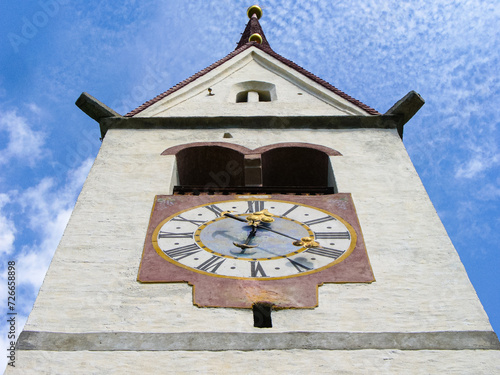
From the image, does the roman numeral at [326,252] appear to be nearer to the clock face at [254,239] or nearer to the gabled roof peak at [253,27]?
the clock face at [254,239]

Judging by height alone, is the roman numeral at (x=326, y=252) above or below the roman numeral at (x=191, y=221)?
below

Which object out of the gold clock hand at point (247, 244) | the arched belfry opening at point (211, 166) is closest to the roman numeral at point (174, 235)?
the gold clock hand at point (247, 244)

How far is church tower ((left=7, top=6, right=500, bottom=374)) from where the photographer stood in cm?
654

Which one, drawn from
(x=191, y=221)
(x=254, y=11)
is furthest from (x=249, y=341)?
(x=254, y=11)

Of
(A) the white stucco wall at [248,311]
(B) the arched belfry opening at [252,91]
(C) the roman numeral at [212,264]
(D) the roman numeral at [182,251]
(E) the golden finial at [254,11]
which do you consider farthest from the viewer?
(E) the golden finial at [254,11]

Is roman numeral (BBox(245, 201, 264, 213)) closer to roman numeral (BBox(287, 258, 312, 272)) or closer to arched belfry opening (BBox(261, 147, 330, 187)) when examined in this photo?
roman numeral (BBox(287, 258, 312, 272))

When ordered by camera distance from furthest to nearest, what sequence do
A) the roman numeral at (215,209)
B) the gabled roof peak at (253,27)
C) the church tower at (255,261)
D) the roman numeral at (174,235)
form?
the gabled roof peak at (253,27)
the roman numeral at (215,209)
the roman numeral at (174,235)
the church tower at (255,261)

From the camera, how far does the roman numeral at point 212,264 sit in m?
7.63

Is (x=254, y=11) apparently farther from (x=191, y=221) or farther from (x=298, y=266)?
(x=298, y=266)

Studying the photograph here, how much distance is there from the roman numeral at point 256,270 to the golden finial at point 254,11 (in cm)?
1550

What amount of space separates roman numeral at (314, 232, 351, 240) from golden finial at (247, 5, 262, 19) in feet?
48.4

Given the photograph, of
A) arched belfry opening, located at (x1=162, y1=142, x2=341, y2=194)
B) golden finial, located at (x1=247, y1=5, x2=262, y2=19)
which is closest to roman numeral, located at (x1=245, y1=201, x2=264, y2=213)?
arched belfry opening, located at (x1=162, y1=142, x2=341, y2=194)

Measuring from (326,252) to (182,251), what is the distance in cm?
139

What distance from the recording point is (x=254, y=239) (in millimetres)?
8258
